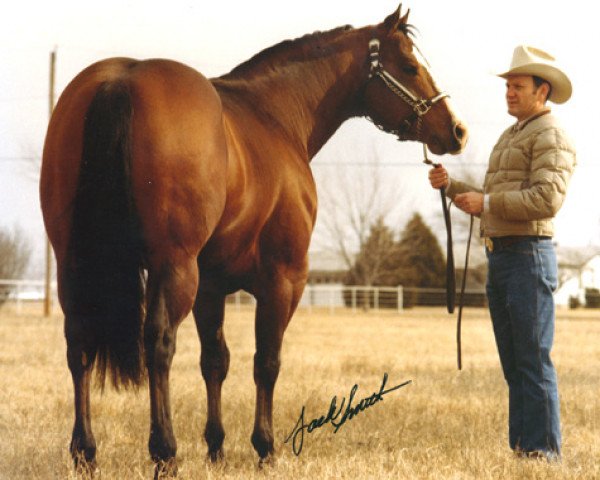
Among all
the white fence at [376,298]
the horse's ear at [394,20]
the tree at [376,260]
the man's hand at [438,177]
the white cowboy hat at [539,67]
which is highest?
the horse's ear at [394,20]

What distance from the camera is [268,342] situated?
4.73 meters

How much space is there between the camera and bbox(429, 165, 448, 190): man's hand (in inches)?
193

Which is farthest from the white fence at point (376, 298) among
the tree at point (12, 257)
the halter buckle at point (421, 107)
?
the halter buckle at point (421, 107)

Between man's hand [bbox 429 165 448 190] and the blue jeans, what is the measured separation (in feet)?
1.73

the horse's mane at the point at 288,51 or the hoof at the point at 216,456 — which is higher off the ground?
the horse's mane at the point at 288,51

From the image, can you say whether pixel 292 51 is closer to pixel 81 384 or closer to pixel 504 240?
pixel 504 240

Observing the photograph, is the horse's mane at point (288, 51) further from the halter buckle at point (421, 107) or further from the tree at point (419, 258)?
the tree at point (419, 258)

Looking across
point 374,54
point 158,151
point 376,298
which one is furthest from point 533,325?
point 376,298

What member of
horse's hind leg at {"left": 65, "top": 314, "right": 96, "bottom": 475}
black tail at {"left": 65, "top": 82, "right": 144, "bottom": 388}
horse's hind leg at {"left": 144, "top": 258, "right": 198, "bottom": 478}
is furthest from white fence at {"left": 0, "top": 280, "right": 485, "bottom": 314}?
horse's hind leg at {"left": 144, "top": 258, "right": 198, "bottom": 478}

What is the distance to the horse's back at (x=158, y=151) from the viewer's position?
11.8 feet

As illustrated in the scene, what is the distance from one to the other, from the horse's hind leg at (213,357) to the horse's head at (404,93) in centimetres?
161

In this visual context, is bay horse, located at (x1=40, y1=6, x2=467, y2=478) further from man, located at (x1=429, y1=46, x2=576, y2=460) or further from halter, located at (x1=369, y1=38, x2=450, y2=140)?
man, located at (x1=429, y1=46, x2=576, y2=460)

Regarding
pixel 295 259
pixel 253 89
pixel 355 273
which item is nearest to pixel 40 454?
pixel 295 259

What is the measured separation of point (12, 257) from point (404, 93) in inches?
967
